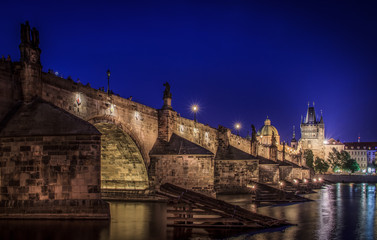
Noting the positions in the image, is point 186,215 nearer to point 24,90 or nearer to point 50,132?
point 50,132

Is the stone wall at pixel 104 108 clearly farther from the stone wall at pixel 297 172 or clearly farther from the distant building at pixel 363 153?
the distant building at pixel 363 153

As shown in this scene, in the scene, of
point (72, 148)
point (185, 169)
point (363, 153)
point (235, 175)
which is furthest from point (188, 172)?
point (363, 153)

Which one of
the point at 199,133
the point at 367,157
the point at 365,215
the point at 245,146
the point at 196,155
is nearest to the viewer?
the point at 365,215

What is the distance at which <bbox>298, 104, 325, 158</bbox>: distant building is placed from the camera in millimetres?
170887

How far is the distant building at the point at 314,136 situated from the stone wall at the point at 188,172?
5621 inches

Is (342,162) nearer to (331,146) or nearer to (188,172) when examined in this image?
(331,146)

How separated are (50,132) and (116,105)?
10.9 meters

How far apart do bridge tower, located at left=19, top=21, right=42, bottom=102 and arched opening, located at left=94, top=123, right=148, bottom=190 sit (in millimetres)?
11006

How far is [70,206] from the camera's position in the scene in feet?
58.7

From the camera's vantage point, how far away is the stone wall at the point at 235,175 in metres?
45.2

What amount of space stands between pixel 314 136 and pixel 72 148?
165 meters

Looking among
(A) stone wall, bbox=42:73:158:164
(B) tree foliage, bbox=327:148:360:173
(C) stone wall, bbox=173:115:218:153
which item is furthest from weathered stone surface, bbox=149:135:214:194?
(B) tree foliage, bbox=327:148:360:173

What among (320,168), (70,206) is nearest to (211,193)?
(70,206)

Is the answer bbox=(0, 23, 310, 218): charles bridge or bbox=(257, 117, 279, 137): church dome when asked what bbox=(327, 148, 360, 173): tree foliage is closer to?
bbox=(257, 117, 279, 137): church dome
